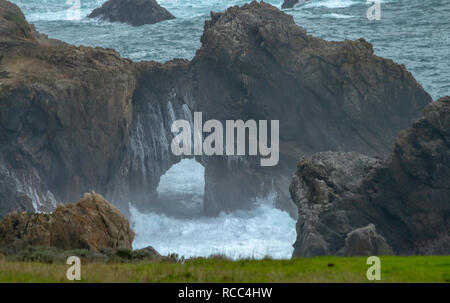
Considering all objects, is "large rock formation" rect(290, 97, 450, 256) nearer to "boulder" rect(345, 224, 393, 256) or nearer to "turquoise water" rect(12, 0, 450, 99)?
"boulder" rect(345, 224, 393, 256)

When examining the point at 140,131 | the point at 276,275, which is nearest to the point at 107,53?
the point at 140,131

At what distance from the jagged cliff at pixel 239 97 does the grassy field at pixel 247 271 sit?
31.5m

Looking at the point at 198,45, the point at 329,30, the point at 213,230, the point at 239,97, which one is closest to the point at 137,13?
the point at 198,45

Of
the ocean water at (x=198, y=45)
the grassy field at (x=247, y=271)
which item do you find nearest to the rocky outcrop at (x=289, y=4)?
the ocean water at (x=198, y=45)

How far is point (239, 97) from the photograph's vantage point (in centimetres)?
5797

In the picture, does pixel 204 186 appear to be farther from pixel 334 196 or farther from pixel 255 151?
pixel 334 196

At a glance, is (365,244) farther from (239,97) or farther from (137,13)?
(137,13)

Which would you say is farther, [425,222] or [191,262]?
[425,222]

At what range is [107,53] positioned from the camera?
171ft

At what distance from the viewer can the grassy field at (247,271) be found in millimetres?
16812

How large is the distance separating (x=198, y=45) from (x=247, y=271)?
68.8 m

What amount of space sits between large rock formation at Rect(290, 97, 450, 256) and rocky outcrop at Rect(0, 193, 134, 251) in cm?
1079

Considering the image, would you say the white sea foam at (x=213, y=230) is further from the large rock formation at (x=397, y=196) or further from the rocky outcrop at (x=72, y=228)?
the rocky outcrop at (x=72, y=228)
